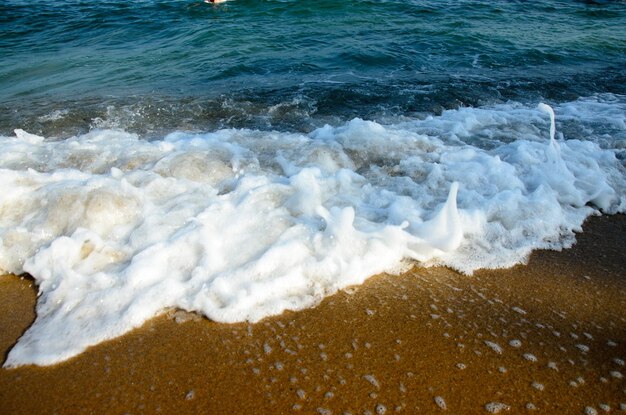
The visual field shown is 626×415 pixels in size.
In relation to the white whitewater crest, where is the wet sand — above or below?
below

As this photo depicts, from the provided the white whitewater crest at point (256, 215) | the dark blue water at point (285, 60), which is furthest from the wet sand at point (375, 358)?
the dark blue water at point (285, 60)

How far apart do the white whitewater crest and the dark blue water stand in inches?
56.3

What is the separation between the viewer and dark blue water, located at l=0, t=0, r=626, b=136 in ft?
19.9

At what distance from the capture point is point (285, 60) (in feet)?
27.3

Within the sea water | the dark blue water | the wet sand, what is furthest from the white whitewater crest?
the dark blue water

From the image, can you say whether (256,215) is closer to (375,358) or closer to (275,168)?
(275,168)

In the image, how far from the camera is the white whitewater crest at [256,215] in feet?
7.99

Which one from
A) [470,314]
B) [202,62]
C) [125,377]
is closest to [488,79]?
[202,62]

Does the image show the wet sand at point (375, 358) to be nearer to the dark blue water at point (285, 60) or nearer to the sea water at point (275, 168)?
the sea water at point (275, 168)

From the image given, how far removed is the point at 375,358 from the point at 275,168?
232 centimetres

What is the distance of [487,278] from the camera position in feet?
8.66

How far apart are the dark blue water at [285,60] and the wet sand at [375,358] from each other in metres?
3.45

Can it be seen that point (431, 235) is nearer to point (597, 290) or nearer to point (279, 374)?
point (597, 290)

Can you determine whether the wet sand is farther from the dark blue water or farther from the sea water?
the dark blue water
